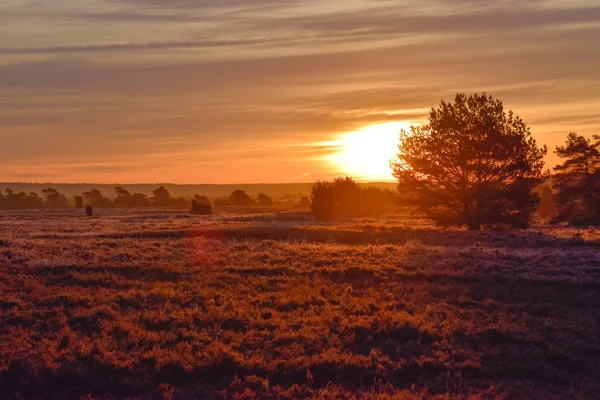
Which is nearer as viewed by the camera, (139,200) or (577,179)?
(577,179)

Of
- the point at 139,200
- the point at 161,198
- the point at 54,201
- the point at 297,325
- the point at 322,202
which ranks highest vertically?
the point at 54,201

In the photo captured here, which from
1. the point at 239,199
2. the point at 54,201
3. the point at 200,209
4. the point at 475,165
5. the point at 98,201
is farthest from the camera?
the point at 54,201

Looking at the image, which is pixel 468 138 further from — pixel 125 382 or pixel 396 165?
pixel 125 382

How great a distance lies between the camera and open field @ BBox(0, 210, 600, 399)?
12.8 m

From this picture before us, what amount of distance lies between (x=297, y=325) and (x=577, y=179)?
57.5m

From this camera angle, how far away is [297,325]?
16.4m

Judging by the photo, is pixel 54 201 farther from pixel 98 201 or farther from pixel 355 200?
pixel 355 200

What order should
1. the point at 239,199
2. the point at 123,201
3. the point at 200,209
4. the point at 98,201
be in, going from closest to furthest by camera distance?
the point at 200,209 < the point at 239,199 < the point at 98,201 < the point at 123,201

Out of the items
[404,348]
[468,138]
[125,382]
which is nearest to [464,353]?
[404,348]

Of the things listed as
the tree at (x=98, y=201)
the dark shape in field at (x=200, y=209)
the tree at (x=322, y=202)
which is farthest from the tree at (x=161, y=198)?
the tree at (x=322, y=202)

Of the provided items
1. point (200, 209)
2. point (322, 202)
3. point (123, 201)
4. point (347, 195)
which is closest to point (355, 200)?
point (347, 195)

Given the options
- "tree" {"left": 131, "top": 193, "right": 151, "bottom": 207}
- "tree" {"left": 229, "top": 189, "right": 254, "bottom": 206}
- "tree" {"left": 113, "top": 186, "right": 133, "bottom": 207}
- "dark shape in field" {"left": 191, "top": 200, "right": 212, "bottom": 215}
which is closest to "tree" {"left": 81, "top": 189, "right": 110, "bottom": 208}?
"tree" {"left": 113, "top": 186, "right": 133, "bottom": 207}

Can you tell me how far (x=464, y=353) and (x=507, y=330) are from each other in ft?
7.61

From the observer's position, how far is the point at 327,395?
475 inches
